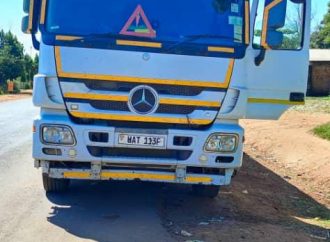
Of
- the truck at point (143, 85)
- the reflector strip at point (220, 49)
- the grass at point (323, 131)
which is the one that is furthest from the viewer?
the grass at point (323, 131)

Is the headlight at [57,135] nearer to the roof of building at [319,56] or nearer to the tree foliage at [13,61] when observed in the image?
the roof of building at [319,56]

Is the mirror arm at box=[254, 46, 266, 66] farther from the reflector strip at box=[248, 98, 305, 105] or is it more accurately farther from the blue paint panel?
the reflector strip at box=[248, 98, 305, 105]

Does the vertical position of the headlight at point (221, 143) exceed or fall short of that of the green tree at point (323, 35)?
it falls short

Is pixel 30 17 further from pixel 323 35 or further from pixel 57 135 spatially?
pixel 323 35

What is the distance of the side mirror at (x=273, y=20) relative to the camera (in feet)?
19.9

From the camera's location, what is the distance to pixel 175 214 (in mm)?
6695

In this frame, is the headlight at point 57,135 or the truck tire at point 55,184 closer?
the headlight at point 57,135

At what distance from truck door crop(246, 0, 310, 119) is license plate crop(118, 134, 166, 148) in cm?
137

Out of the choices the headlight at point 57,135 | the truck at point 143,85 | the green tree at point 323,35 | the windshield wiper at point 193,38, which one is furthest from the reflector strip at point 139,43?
the green tree at point 323,35

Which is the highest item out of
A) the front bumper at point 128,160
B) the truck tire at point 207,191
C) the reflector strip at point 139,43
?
the reflector strip at point 139,43

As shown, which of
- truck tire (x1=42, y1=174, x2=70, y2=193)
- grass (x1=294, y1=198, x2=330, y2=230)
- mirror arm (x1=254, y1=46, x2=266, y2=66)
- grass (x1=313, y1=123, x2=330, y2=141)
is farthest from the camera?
grass (x1=313, y1=123, x2=330, y2=141)

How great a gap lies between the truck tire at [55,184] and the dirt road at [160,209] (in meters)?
0.12

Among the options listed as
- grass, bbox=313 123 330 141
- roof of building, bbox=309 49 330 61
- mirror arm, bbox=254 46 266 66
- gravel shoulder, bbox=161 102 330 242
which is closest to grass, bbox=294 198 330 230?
gravel shoulder, bbox=161 102 330 242

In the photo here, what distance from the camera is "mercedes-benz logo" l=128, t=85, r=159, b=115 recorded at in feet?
19.5
